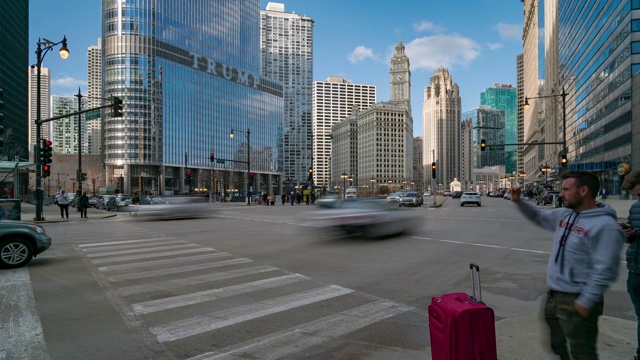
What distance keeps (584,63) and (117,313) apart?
270 ft

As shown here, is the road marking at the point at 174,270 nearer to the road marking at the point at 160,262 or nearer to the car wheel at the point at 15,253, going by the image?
the road marking at the point at 160,262

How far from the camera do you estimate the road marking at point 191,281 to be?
7.17m

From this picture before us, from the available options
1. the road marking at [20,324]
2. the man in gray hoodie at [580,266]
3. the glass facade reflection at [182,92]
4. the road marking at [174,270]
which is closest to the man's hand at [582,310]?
the man in gray hoodie at [580,266]

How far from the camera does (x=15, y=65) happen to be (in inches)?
4395

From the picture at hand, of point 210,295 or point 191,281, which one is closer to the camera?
point 210,295

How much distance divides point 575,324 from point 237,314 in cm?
412

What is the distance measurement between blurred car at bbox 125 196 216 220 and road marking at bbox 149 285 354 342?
18.7 meters

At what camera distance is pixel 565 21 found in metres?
82.9

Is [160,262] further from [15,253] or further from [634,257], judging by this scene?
[634,257]

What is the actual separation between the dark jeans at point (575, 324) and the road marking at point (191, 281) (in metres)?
6.04

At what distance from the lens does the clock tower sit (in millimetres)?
190625

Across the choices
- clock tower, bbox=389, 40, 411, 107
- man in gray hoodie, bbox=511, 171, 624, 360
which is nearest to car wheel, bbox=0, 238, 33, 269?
man in gray hoodie, bbox=511, 171, 624, 360

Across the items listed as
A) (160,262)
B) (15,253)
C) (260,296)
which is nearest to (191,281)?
(260,296)

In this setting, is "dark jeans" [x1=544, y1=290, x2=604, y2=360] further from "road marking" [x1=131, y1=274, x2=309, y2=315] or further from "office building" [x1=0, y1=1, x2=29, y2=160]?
"office building" [x1=0, y1=1, x2=29, y2=160]
